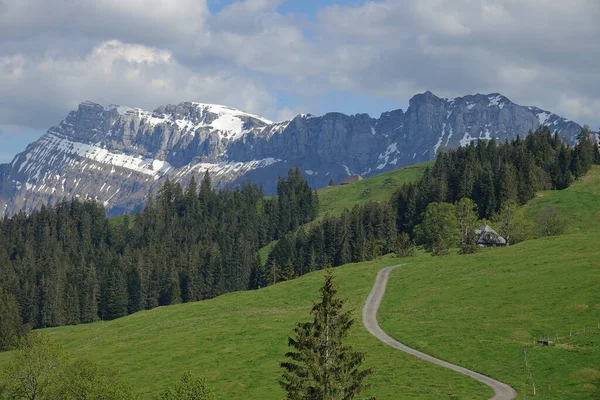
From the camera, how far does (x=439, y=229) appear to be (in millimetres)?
151375

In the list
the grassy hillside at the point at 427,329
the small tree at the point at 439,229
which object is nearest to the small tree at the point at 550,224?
the small tree at the point at 439,229

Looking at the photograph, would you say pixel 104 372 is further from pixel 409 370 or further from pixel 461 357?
pixel 461 357

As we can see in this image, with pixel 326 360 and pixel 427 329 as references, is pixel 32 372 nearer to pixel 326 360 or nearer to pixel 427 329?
pixel 326 360

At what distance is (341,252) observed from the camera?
572 feet

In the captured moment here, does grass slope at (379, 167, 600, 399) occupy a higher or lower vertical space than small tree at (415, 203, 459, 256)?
lower

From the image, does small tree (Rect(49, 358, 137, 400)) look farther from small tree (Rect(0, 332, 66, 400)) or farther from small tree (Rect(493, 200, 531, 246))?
small tree (Rect(493, 200, 531, 246))

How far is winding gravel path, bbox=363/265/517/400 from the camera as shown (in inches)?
2299

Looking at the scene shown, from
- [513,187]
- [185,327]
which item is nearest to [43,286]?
[185,327]

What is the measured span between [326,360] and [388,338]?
134ft

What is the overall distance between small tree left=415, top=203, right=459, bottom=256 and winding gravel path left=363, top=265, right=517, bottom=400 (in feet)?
84.4

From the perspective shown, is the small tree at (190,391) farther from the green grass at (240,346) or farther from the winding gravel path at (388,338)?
the winding gravel path at (388,338)

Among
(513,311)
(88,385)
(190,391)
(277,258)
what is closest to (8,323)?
(277,258)

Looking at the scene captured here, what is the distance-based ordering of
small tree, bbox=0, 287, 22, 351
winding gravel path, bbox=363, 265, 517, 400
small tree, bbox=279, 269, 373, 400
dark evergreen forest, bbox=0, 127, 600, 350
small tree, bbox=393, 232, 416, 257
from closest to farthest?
small tree, bbox=279, 269, 373, 400
winding gravel path, bbox=363, 265, 517, 400
small tree, bbox=0, 287, 22, 351
small tree, bbox=393, 232, 416, 257
dark evergreen forest, bbox=0, 127, 600, 350

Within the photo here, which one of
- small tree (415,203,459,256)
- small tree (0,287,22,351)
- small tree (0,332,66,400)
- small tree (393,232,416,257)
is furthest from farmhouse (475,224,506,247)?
small tree (0,332,66,400)
